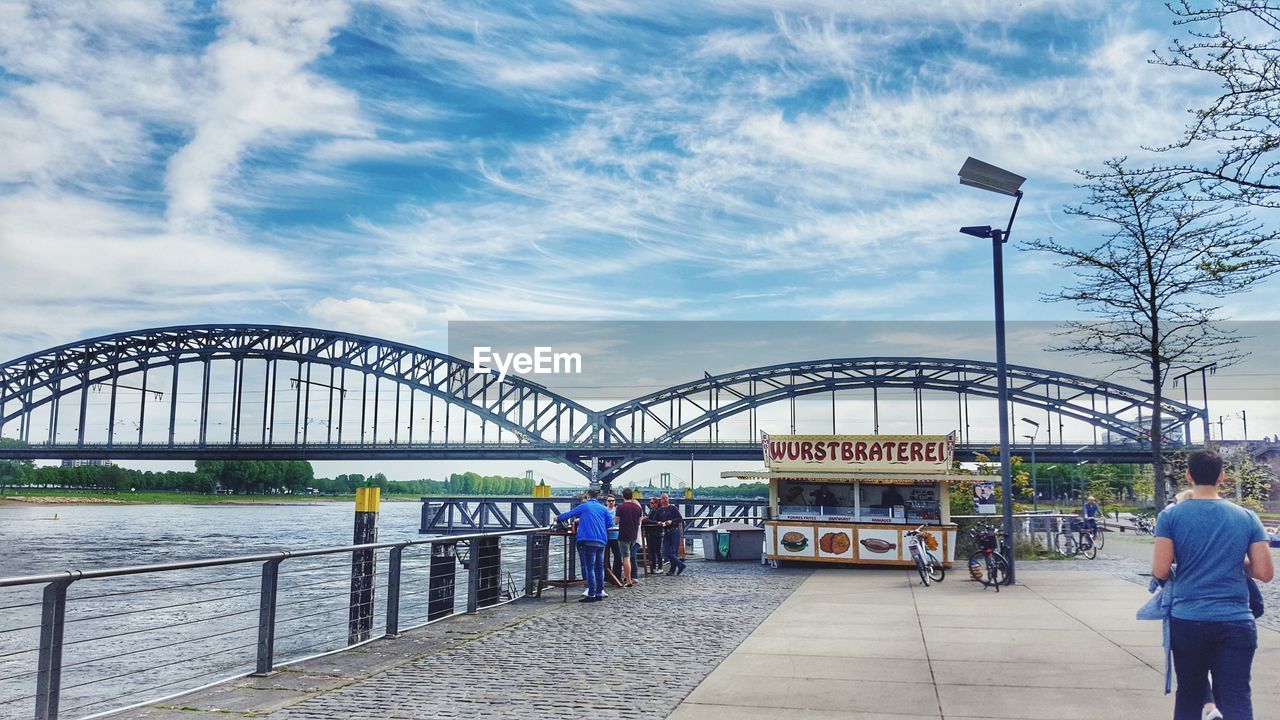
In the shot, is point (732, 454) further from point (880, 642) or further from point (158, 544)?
point (880, 642)

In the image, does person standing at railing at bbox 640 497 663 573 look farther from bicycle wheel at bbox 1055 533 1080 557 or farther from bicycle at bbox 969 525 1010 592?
bicycle wheel at bbox 1055 533 1080 557

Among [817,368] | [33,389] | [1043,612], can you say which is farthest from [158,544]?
[33,389]

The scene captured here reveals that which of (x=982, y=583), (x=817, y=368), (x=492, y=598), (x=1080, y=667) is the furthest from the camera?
(x=817, y=368)

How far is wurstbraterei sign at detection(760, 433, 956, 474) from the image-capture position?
21531 millimetres

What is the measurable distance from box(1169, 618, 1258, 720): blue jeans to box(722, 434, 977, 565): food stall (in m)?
15.8

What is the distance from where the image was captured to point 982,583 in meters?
18.0

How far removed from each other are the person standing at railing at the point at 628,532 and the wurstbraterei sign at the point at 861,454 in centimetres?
459

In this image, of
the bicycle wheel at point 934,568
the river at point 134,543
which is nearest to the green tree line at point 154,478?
the river at point 134,543

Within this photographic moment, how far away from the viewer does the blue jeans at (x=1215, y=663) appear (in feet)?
17.3

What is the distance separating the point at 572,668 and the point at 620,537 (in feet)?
29.5

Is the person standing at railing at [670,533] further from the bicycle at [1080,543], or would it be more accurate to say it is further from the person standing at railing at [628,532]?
the bicycle at [1080,543]

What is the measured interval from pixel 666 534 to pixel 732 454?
7688 centimetres

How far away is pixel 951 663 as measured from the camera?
947cm

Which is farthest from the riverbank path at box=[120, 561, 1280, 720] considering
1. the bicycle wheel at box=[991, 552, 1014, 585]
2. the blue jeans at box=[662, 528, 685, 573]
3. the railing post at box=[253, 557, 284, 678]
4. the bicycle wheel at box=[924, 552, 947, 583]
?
the blue jeans at box=[662, 528, 685, 573]
